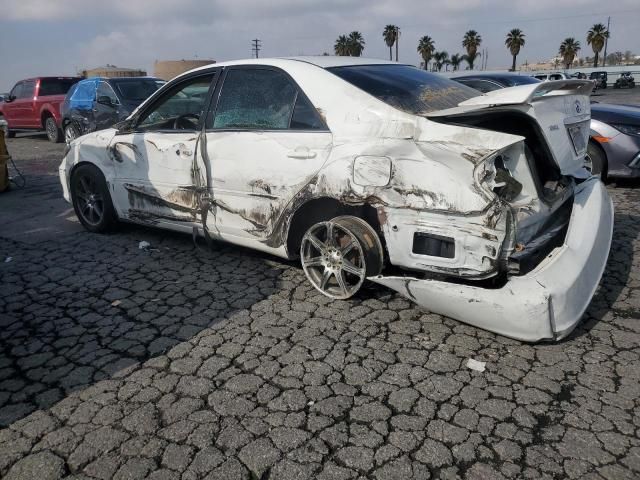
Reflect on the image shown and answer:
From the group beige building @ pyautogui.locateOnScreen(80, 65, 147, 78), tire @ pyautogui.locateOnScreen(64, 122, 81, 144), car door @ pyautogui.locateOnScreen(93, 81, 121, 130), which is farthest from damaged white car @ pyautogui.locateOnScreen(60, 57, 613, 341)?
beige building @ pyautogui.locateOnScreen(80, 65, 147, 78)

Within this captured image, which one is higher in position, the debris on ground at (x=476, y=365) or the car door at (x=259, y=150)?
the car door at (x=259, y=150)

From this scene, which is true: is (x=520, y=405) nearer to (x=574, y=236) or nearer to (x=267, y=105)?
(x=574, y=236)

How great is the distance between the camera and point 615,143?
638 centimetres

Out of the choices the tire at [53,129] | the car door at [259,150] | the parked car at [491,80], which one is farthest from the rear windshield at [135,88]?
the car door at [259,150]

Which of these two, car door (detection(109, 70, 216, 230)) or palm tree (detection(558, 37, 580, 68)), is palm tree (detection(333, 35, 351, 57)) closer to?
palm tree (detection(558, 37, 580, 68))

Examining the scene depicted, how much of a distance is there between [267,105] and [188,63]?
29.8 meters

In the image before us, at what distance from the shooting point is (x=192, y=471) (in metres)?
2.17

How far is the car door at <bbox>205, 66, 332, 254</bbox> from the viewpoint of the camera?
3.59 meters

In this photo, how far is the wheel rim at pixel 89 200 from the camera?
5344 millimetres

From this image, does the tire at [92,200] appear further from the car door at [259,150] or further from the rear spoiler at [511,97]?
the rear spoiler at [511,97]

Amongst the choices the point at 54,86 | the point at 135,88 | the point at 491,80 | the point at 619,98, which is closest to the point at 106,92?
the point at 135,88

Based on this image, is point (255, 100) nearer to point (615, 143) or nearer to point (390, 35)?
point (615, 143)

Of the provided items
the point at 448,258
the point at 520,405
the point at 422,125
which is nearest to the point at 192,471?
the point at 520,405

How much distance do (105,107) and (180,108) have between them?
6849mm
